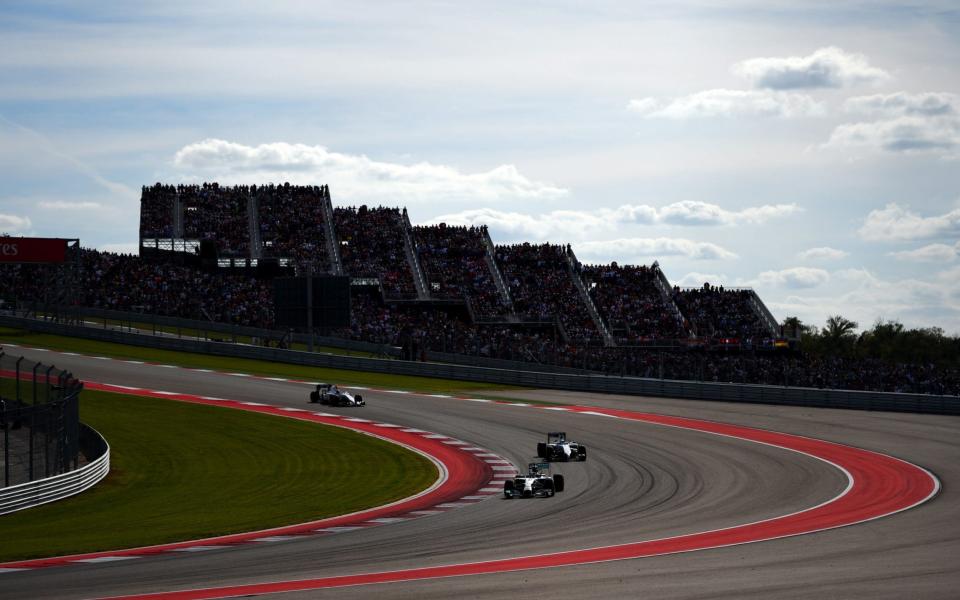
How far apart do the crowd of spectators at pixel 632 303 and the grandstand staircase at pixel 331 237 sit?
1405 cm

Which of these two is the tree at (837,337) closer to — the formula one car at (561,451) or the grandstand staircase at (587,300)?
the grandstand staircase at (587,300)

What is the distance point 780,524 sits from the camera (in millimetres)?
17234

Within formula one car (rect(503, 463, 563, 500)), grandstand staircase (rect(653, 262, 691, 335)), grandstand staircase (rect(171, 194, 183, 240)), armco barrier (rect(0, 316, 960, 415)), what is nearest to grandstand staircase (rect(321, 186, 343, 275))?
grandstand staircase (rect(171, 194, 183, 240))

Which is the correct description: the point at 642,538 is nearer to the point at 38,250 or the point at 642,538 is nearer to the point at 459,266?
the point at 38,250

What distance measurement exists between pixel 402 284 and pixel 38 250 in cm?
1873

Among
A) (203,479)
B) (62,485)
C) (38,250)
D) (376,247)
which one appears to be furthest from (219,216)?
(62,485)

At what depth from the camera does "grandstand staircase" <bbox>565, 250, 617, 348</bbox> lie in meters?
59.4

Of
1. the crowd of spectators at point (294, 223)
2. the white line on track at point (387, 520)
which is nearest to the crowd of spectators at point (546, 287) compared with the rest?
the crowd of spectators at point (294, 223)

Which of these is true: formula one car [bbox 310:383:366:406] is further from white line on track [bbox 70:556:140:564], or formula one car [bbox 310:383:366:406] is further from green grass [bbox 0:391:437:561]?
white line on track [bbox 70:556:140:564]

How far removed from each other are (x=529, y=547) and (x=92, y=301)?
4858 centimetres

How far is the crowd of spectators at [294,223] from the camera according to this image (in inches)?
2554

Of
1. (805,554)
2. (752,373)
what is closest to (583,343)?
(752,373)

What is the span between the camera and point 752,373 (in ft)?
131

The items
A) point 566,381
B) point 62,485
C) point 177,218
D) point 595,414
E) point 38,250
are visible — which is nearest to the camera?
point 62,485
